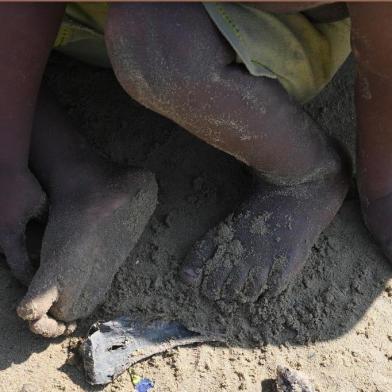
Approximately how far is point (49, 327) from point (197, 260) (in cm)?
34

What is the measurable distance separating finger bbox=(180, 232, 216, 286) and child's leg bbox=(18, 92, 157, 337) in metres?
0.12

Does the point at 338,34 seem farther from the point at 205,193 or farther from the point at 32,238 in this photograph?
the point at 32,238

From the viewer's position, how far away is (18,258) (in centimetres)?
151

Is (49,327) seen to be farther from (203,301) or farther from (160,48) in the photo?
(160,48)

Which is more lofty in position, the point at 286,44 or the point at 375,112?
the point at 286,44

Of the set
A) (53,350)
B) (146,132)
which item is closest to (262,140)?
(146,132)

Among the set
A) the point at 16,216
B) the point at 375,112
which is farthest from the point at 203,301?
the point at 375,112

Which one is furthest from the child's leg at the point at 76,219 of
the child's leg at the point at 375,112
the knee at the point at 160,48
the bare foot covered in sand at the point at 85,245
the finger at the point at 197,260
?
the child's leg at the point at 375,112

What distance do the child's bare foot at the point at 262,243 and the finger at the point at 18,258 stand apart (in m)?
0.31

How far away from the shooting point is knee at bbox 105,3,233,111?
131 centimetres

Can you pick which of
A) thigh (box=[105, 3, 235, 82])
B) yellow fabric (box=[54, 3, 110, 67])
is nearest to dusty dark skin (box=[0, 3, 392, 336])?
thigh (box=[105, 3, 235, 82])

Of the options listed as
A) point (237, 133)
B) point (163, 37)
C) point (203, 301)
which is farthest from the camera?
point (203, 301)

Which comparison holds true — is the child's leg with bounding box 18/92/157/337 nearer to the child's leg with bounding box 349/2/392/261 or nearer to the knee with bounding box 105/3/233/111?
Answer: the knee with bounding box 105/3/233/111

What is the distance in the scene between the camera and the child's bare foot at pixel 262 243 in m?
1.57
